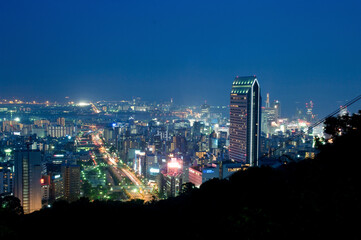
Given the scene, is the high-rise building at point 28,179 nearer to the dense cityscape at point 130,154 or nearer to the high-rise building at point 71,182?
the dense cityscape at point 130,154

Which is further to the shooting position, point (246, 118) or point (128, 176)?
point (128, 176)

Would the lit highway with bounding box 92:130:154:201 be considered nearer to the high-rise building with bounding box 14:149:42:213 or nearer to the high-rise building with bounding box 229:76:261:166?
the high-rise building with bounding box 14:149:42:213

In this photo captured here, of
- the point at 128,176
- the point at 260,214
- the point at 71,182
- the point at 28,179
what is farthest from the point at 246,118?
the point at 260,214

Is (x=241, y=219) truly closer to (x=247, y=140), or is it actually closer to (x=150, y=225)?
(x=150, y=225)

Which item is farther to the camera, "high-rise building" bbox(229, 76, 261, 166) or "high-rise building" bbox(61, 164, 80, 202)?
"high-rise building" bbox(229, 76, 261, 166)

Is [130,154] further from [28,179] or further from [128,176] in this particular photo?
[28,179]

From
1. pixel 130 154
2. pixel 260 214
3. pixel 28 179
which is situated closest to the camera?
pixel 260 214

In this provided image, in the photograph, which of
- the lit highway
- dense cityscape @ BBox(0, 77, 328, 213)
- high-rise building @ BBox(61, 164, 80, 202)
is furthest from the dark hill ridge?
high-rise building @ BBox(61, 164, 80, 202)
